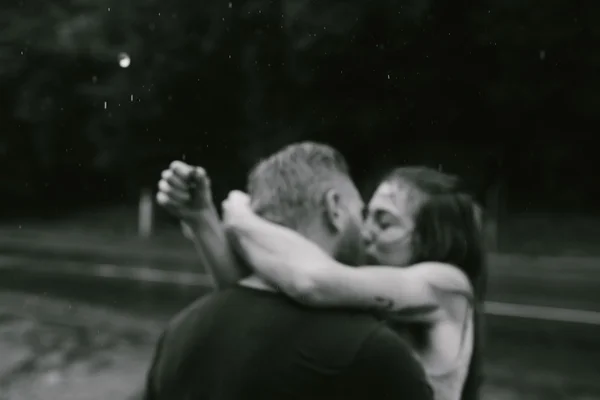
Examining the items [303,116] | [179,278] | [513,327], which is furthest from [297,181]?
[303,116]

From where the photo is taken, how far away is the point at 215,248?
1801 millimetres

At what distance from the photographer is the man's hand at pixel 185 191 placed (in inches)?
62.7

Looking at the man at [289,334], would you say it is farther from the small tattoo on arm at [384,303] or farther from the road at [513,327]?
the road at [513,327]

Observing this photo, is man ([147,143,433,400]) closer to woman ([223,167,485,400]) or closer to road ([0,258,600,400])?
woman ([223,167,485,400])

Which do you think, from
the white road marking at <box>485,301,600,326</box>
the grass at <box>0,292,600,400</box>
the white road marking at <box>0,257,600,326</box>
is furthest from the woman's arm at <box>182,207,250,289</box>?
the white road marking at <box>485,301,600,326</box>

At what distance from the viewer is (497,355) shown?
7555 millimetres

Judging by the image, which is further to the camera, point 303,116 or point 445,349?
point 303,116

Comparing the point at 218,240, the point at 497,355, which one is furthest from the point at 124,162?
the point at 218,240

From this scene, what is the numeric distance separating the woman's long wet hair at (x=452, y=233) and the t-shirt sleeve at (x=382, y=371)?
56 centimetres

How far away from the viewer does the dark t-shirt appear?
1358 millimetres

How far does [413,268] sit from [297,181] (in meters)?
0.48

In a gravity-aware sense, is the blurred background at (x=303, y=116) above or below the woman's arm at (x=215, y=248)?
below

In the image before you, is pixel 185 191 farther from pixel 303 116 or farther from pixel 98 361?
pixel 303 116

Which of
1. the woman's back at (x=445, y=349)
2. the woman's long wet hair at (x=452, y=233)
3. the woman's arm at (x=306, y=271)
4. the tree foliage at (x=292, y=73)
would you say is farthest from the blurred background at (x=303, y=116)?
the woman's arm at (x=306, y=271)
